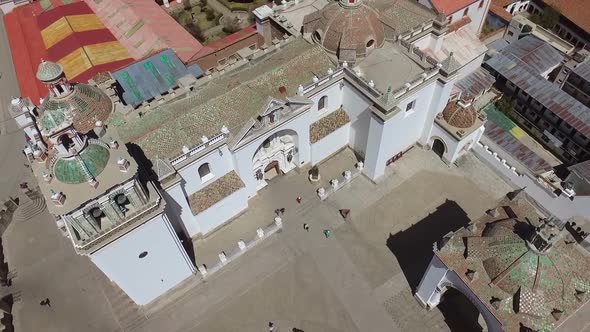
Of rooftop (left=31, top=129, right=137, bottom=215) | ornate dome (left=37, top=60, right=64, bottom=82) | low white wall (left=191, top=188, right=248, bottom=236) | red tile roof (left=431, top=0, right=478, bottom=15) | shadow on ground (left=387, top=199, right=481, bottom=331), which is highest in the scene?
ornate dome (left=37, top=60, right=64, bottom=82)

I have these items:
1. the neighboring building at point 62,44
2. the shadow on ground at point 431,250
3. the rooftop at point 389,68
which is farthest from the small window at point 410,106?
the neighboring building at point 62,44

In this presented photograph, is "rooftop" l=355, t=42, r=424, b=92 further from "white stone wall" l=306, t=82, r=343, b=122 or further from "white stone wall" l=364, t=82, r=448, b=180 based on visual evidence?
"white stone wall" l=306, t=82, r=343, b=122

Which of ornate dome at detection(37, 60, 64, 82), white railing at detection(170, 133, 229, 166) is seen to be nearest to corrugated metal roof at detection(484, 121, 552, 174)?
white railing at detection(170, 133, 229, 166)

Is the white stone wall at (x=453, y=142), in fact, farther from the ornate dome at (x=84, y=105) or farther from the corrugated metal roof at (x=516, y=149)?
the ornate dome at (x=84, y=105)

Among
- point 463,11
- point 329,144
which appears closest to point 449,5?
point 463,11

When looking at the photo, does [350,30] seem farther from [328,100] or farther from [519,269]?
[519,269]

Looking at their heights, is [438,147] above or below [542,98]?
below
